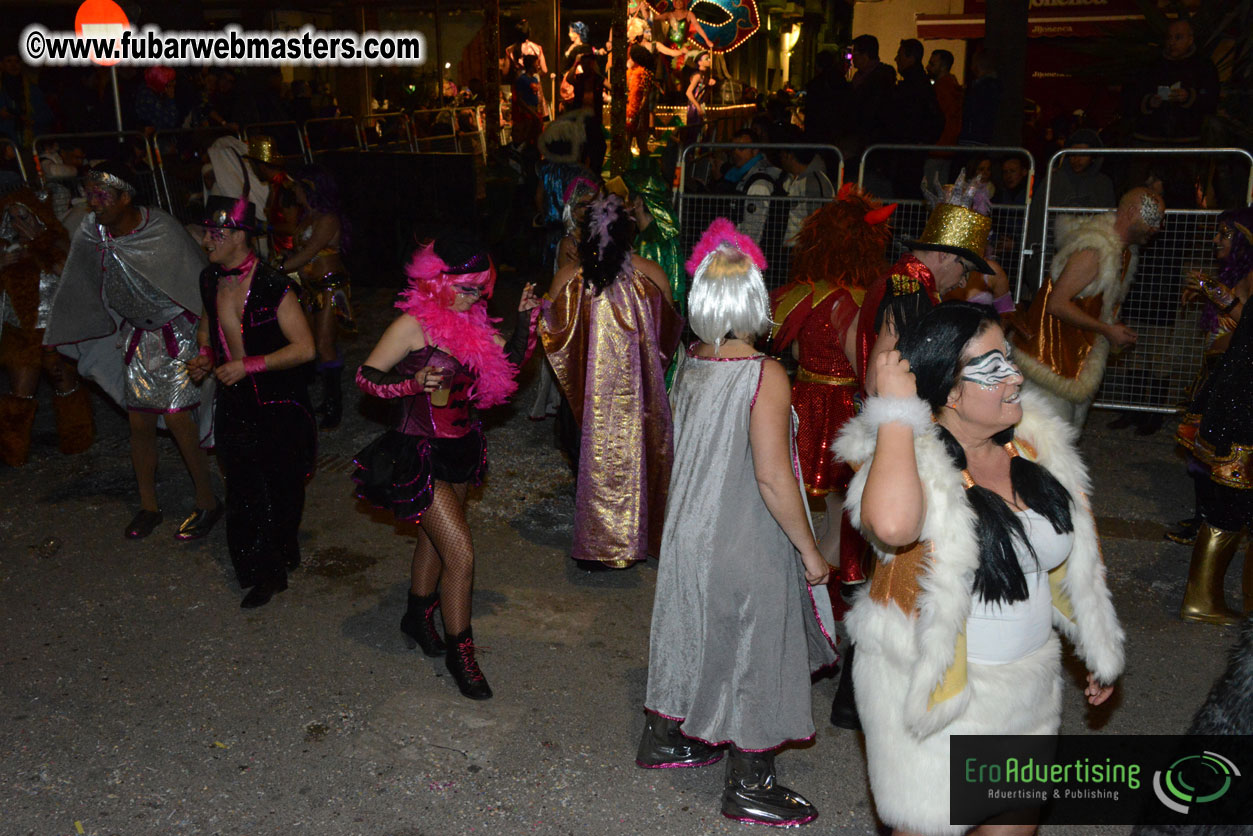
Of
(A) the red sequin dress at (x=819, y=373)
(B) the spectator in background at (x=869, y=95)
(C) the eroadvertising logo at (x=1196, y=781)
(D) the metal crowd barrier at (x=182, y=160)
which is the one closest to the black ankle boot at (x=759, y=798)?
(C) the eroadvertising logo at (x=1196, y=781)

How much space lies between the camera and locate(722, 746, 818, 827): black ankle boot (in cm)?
341

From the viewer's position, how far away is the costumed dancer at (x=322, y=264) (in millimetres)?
7469

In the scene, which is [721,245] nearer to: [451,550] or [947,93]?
[451,550]

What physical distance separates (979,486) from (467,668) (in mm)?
2395

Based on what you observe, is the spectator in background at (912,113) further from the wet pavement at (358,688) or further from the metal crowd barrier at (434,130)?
the metal crowd barrier at (434,130)

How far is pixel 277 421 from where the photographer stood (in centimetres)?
496

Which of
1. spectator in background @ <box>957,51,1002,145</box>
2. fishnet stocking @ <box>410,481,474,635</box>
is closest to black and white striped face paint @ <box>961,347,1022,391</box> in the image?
fishnet stocking @ <box>410,481,474,635</box>

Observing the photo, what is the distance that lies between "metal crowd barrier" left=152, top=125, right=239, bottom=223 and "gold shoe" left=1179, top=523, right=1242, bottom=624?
8.67 metres

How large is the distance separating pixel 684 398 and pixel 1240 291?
3.34 meters

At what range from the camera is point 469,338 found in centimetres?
405

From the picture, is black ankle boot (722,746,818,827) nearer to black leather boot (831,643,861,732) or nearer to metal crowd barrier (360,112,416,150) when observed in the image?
black leather boot (831,643,861,732)

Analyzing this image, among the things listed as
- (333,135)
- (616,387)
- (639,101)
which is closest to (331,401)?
(616,387)

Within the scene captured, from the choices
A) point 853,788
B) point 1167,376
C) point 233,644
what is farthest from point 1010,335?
point 233,644

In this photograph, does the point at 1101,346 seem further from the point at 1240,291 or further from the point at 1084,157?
the point at 1084,157
